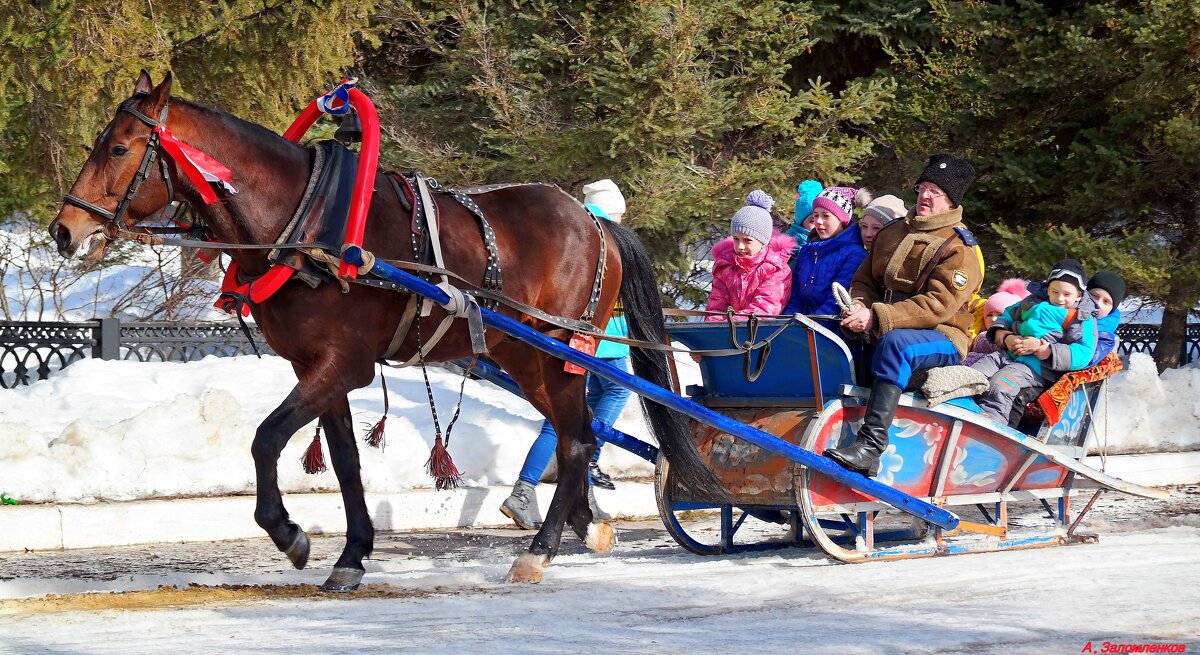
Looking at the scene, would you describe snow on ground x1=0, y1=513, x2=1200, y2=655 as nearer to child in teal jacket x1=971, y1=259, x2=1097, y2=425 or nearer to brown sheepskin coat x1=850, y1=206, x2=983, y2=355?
child in teal jacket x1=971, y1=259, x2=1097, y2=425

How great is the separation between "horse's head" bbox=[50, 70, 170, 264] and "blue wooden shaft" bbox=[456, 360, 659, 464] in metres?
2.20

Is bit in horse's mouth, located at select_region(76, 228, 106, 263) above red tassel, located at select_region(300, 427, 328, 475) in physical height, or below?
above

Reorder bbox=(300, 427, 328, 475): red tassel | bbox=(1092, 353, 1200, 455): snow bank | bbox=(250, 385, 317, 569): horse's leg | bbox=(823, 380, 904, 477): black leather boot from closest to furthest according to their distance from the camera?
bbox=(250, 385, 317, 569): horse's leg
bbox=(823, 380, 904, 477): black leather boot
bbox=(300, 427, 328, 475): red tassel
bbox=(1092, 353, 1200, 455): snow bank

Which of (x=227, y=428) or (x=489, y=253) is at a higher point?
(x=489, y=253)

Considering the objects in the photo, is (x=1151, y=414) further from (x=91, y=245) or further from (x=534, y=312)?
(x=91, y=245)

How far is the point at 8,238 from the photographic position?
1500 centimetres

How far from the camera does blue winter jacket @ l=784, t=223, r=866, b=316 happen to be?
6.96 metres

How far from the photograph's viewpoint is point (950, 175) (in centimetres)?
646

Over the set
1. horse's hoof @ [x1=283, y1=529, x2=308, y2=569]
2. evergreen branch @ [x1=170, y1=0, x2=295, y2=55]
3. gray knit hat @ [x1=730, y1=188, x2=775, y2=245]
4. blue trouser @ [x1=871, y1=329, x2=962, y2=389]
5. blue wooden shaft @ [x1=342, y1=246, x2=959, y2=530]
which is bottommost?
horse's hoof @ [x1=283, y1=529, x2=308, y2=569]

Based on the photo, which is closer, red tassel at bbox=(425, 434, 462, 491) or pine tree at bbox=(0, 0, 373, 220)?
red tassel at bbox=(425, 434, 462, 491)

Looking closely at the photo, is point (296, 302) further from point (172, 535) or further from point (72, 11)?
point (72, 11)

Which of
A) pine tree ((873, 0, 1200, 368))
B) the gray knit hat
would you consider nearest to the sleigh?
the gray knit hat

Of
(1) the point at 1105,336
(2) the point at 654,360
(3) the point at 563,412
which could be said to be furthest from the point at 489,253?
(1) the point at 1105,336

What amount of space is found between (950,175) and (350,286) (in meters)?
3.02
